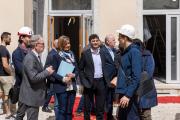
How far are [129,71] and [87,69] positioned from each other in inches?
121

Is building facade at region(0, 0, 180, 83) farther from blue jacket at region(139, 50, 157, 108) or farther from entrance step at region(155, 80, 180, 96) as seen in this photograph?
blue jacket at region(139, 50, 157, 108)

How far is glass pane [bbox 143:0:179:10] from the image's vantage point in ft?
50.0

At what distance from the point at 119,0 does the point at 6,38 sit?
4.74m

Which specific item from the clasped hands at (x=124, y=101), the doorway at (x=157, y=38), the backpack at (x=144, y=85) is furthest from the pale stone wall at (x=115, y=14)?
the clasped hands at (x=124, y=101)

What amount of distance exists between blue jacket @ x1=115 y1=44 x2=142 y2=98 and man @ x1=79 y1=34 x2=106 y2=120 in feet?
9.44

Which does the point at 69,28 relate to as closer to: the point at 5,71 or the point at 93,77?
the point at 5,71

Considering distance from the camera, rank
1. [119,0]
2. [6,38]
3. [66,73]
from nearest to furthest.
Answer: [66,73], [6,38], [119,0]

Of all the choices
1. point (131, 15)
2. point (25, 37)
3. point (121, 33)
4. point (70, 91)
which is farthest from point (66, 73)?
point (131, 15)

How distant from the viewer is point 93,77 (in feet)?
31.5

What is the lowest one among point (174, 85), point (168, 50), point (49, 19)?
point (174, 85)

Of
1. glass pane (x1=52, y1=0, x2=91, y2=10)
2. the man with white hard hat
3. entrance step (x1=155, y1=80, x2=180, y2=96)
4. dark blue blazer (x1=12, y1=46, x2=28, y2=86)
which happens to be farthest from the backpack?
glass pane (x1=52, y1=0, x2=91, y2=10)

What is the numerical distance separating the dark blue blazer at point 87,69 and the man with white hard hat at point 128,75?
9.22ft

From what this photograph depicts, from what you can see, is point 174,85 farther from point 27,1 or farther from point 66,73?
point 66,73

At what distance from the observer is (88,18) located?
15484 mm
